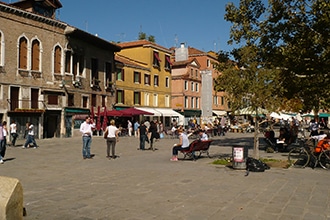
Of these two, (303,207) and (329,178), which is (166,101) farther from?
(303,207)

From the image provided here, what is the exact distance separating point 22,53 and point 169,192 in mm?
21980

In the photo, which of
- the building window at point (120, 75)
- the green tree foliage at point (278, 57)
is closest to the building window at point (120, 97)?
the building window at point (120, 75)

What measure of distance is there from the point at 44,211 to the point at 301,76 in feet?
43.7

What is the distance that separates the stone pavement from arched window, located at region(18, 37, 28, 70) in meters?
15.6

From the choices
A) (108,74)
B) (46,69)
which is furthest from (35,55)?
(108,74)

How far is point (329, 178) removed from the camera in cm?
973

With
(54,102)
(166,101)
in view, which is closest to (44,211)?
(54,102)

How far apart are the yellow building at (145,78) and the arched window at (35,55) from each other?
11363 millimetres

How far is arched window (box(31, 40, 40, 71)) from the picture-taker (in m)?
26.9

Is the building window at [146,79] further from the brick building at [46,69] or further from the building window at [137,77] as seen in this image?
the brick building at [46,69]

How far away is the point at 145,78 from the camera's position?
140ft

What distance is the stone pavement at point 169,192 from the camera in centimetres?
612

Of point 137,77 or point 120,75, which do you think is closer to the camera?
point 120,75

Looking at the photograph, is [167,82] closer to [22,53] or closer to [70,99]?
[70,99]
